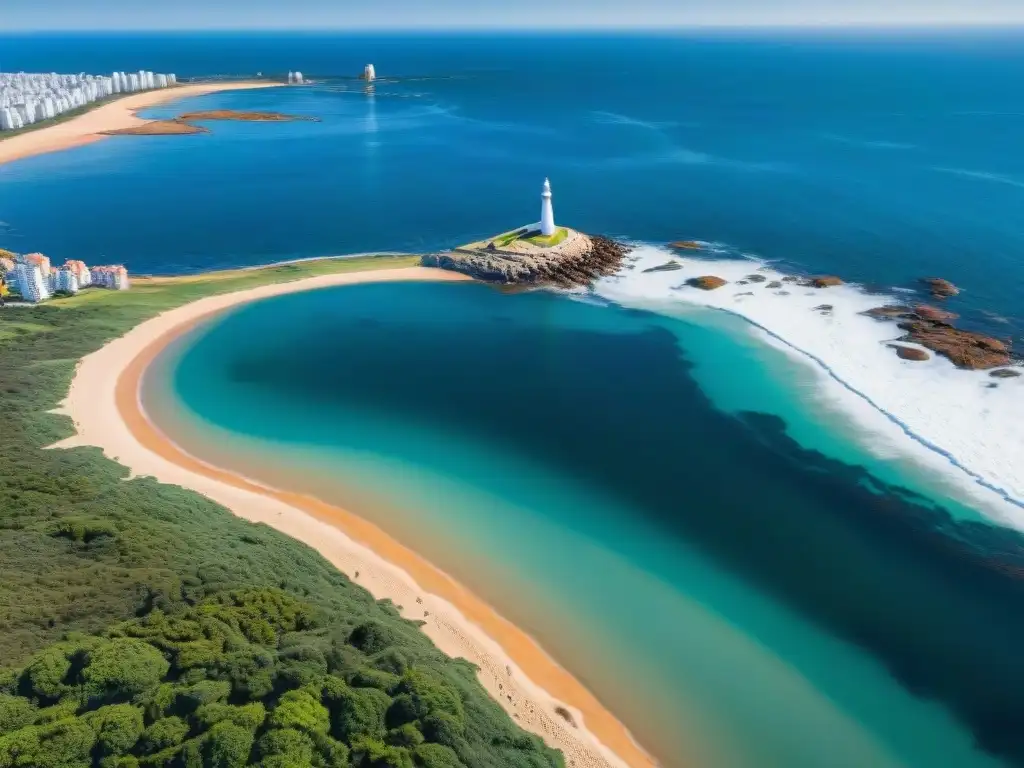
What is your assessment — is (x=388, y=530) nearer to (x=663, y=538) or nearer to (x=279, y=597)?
(x=279, y=597)

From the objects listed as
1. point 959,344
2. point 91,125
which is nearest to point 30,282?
point 959,344

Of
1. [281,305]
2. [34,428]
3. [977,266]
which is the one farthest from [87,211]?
[977,266]

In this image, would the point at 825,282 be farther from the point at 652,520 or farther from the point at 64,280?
the point at 64,280

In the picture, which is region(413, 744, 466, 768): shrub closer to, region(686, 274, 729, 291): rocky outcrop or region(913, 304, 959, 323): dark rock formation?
region(913, 304, 959, 323): dark rock formation

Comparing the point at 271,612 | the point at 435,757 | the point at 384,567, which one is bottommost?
the point at 384,567

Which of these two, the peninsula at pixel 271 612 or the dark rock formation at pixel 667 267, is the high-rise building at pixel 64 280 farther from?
the dark rock formation at pixel 667 267

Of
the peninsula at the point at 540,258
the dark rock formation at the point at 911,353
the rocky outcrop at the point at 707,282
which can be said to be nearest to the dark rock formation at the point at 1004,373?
the dark rock formation at the point at 911,353
